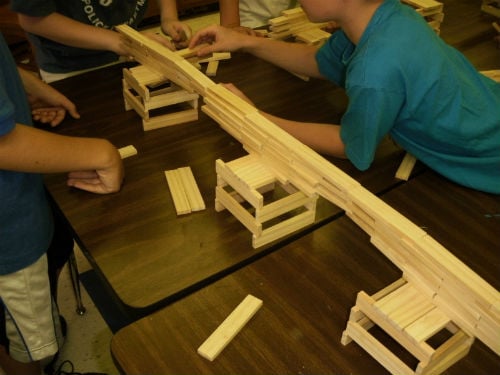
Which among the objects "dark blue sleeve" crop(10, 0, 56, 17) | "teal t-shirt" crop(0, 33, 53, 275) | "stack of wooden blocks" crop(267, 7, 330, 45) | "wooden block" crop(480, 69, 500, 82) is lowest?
"teal t-shirt" crop(0, 33, 53, 275)

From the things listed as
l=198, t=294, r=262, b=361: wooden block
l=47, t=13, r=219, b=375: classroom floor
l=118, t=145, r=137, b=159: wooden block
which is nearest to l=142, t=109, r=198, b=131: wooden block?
l=118, t=145, r=137, b=159: wooden block

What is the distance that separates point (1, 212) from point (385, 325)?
990 mm

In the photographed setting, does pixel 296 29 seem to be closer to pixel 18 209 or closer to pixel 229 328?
pixel 18 209

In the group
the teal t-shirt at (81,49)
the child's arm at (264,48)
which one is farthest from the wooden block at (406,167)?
the teal t-shirt at (81,49)

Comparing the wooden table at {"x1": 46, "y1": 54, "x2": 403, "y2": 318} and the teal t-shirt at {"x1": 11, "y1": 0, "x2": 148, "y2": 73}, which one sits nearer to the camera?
the wooden table at {"x1": 46, "y1": 54, "x2": 403, "y2": 318}

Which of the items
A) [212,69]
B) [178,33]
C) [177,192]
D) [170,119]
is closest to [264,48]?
[212,69]

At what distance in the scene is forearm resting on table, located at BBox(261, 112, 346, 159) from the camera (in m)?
1.46

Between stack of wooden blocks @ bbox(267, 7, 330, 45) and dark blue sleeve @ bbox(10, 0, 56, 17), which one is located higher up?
dark blue sleeve @ bbox(10, 0, 56, 17)

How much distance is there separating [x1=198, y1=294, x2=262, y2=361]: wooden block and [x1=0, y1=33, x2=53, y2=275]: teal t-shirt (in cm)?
66

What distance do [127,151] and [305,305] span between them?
0.76 m

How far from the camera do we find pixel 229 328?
101 centimetres

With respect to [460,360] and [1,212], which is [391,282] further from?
[1,212]

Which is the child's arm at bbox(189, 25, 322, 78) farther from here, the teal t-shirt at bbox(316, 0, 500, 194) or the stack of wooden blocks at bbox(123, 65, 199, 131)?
the teal t-shirt at bbox(316, 0, 500, 194)

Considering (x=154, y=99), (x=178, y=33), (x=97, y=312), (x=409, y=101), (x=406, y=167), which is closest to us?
(x=409, y=101)
